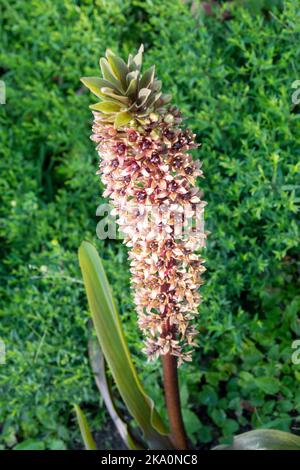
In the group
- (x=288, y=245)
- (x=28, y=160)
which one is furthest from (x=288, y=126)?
(x=28, y=160)

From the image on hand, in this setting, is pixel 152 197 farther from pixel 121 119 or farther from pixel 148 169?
pixel 121 119

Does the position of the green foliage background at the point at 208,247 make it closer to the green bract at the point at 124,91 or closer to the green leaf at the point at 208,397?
the green leaf at the point at 208,397

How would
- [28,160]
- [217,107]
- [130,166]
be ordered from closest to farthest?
[130,166] → [217,107] → [28,160]

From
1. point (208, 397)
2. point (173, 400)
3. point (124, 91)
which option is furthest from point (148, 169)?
point (208, 397)

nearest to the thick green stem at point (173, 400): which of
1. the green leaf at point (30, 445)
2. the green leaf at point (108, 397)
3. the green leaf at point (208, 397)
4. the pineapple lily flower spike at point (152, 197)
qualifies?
the pineapple lily flower spike at point (152, 197)

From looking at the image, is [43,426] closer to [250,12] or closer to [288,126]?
[288,126]

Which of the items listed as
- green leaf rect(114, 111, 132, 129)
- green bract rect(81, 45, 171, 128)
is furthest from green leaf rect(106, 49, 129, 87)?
green leaf rect(114, 111, 132, 129)
